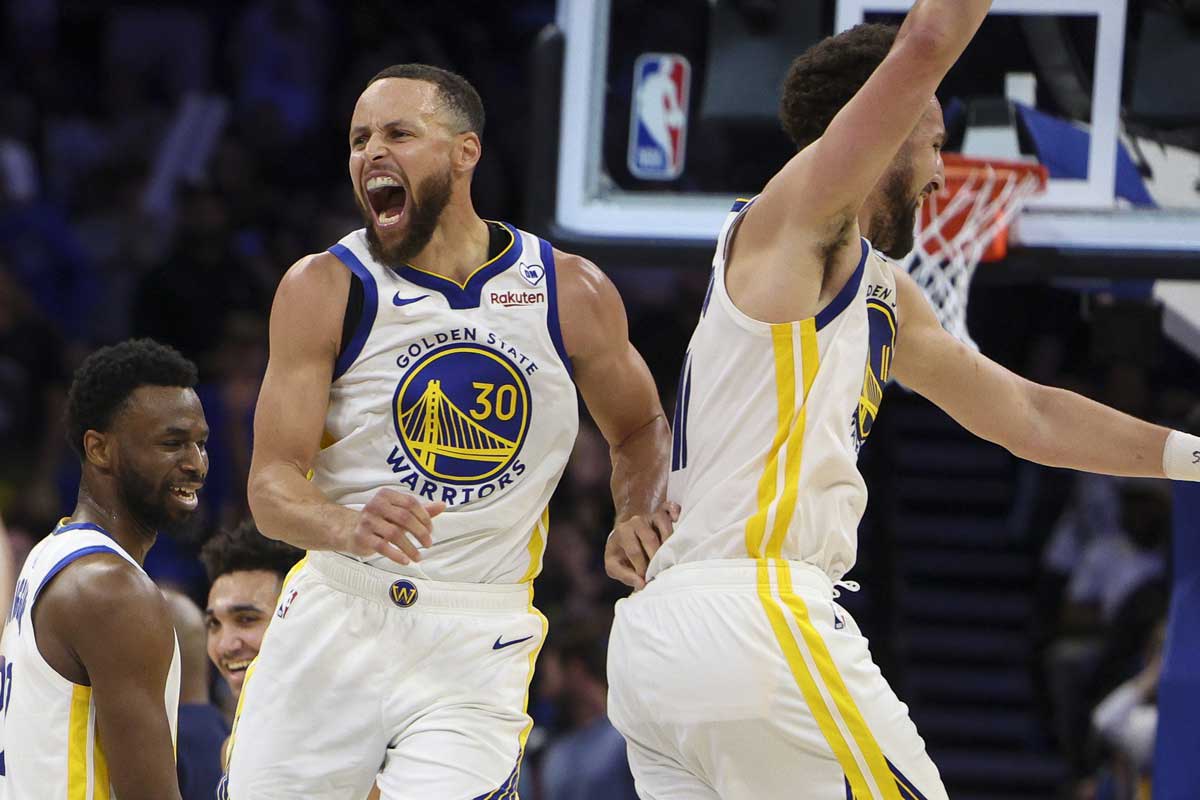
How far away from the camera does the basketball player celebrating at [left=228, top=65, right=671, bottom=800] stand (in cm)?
396

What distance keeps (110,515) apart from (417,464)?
2.70ft

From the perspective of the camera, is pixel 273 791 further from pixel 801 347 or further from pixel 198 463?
pixel 801 347

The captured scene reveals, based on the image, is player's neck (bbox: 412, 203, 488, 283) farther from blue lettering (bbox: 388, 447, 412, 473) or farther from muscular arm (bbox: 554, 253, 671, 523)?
blue lettering (bbox: 388, 447, 412, 473)

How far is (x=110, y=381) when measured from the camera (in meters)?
4.38

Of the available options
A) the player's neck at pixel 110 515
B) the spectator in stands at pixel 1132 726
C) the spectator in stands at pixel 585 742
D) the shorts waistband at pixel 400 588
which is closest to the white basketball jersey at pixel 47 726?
the player's neck at pixel 110 515

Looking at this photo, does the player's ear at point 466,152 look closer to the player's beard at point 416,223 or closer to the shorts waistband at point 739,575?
the player's beard at point 416,223

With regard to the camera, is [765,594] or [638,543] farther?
[638,543]

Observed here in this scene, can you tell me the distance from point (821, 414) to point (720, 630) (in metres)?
0.49

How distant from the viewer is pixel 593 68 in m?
6.29

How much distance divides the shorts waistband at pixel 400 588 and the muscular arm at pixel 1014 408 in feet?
3.59

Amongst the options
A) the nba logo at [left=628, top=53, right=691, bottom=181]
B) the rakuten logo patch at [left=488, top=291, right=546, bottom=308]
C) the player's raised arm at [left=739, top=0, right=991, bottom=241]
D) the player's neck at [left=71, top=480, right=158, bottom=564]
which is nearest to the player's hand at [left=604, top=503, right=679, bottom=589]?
the rakuten logo patch at [left=488, top=291, right=546, bottom=308]

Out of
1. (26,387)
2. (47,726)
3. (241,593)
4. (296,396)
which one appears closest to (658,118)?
(241,593)

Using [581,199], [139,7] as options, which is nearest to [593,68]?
[581,199]

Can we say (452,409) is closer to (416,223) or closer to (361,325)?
(361,325)
